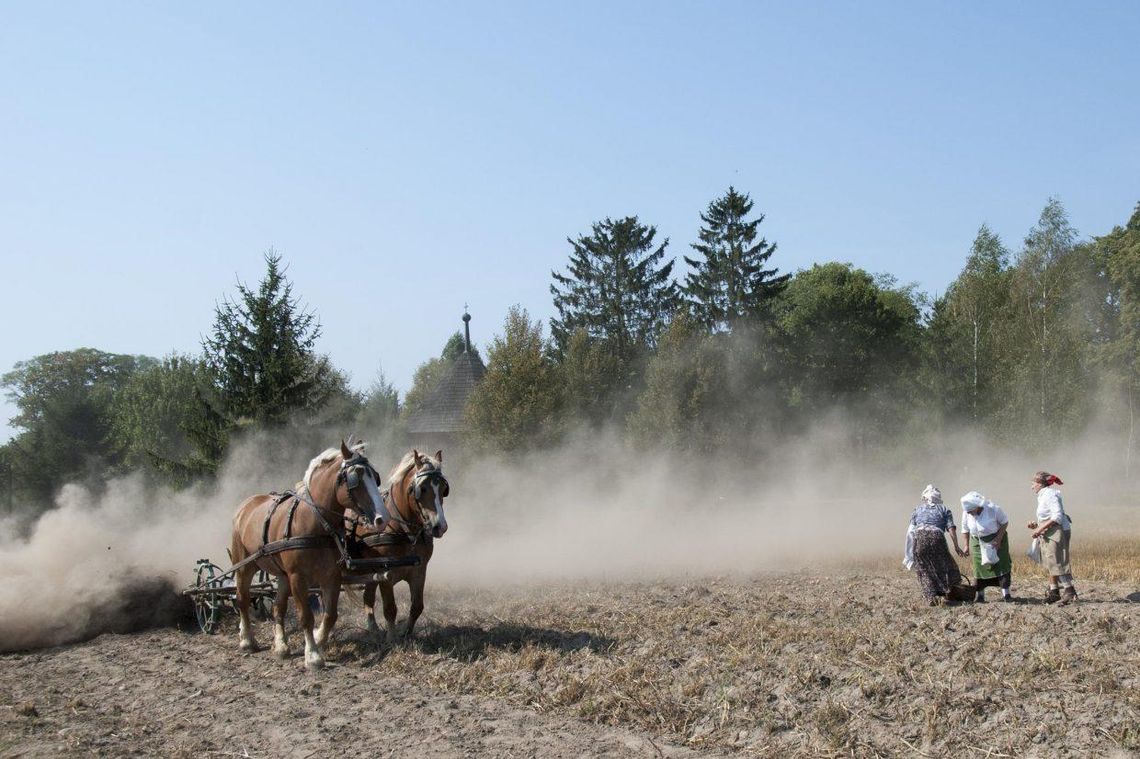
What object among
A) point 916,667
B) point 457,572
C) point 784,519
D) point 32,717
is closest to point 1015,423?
point 784,519

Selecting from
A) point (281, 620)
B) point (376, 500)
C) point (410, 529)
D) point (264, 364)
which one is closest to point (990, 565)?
point (410, 529)

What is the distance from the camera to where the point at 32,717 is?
1008 cm

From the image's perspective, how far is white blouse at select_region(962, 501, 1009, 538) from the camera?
1445 centimetres

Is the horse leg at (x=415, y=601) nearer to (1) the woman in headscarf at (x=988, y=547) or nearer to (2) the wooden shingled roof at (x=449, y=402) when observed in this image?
(1) the woman in headscarf at (x=988, y=547)

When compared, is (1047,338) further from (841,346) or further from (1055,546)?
(1055,546)

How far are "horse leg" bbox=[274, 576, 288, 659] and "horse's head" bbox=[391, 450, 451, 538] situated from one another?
6.14ft

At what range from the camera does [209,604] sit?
1495cm

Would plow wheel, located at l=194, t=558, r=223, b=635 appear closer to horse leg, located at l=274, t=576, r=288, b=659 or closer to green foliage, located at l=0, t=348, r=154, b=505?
horse leg, located at l=274, t=576, r=288, b=659

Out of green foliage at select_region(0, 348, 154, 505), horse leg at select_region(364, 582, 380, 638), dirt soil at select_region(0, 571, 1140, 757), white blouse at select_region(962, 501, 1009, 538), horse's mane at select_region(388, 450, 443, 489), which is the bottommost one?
dirt soil at select_region(0, 571, 1140, 757)

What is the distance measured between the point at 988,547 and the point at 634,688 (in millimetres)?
7334

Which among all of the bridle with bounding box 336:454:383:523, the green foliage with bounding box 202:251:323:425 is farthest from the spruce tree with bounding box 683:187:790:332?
the bridle with bounding box 336:454:383:523

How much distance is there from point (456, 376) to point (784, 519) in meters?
21.6

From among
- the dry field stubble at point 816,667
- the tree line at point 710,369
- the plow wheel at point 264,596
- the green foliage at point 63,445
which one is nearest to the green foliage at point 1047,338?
the tree line at point 710,369

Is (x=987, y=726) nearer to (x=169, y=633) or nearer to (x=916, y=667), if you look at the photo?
(x=916, y=667)
